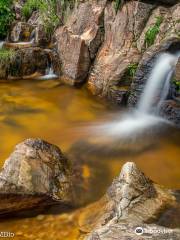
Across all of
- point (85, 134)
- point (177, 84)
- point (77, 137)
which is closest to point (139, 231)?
point (77, 137)

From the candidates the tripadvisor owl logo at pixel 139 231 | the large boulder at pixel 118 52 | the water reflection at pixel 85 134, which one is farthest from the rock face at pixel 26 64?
the tripadvisor owl logo at pixel 139 231

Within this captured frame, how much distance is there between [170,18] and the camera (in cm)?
757

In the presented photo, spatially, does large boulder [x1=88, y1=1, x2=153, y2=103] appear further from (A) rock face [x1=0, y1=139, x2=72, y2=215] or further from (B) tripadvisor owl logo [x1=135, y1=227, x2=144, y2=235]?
(B) tripadvisor owl logo [x1=135, y1=227, x2=144, y2=235]

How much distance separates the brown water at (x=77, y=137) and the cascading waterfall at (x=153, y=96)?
14.6 inches

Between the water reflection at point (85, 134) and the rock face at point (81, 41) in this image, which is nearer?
the water reflection at point (85, 134)

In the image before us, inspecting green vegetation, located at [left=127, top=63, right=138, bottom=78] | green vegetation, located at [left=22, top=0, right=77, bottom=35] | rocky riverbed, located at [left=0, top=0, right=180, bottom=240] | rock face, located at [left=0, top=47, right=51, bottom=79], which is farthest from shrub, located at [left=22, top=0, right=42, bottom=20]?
green vegetation, located at [left=127, top=63, right=138, bottom=78]

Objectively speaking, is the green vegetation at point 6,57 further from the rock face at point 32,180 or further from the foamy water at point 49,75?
the rock face at point 32,180

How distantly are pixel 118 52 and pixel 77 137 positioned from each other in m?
3.12

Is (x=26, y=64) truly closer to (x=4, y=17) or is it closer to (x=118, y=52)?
(x=118, y=52)

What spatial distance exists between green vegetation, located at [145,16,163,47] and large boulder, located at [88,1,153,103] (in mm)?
329

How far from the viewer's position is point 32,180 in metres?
3.79

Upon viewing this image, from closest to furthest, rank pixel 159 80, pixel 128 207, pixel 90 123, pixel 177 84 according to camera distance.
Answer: pixel 128 207 → pixel 177 84 → pixel 90 123 → pixel 159 80

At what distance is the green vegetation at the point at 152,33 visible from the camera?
24.9ft

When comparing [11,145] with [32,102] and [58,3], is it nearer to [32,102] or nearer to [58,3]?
[32,102]
